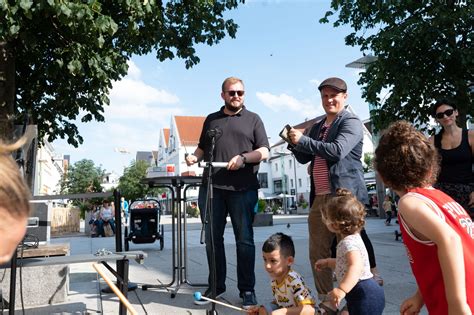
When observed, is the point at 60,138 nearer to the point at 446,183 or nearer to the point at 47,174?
the point at 446,183

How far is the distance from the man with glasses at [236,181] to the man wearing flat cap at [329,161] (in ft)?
2.04

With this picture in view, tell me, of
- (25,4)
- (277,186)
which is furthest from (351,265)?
(277,186)

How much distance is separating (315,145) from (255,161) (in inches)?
32.8

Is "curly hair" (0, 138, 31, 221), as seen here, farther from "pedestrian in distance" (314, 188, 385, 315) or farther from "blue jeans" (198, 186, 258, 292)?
"blue jeans" (198, 186, 258, 292)

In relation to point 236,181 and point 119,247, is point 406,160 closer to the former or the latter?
point 119,247

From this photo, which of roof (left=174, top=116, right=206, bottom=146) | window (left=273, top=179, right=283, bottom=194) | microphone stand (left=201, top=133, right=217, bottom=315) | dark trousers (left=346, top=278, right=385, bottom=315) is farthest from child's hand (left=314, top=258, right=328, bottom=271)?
roof (left=174, top=116, right=206, bottom=146)

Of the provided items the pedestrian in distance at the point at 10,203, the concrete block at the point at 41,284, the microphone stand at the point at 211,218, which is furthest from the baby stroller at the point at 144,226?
the pedestrian in distance at the point at 10,203

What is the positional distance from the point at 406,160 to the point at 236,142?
2.30 metres

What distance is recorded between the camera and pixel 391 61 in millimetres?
10289

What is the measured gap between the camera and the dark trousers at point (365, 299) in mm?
2598

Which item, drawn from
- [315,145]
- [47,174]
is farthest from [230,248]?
[47,174]

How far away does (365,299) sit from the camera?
103 inches

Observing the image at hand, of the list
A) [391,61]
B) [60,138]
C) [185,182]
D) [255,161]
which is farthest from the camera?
[391,61]

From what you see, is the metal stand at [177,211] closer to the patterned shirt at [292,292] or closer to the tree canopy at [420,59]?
the patterned shirt at [292,292]
